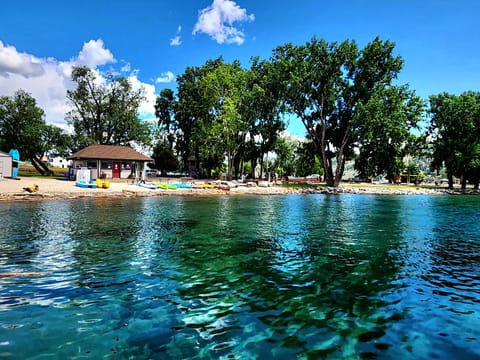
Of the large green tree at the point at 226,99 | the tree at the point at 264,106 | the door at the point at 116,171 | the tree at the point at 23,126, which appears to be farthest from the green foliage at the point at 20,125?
the tree at the point at 264,106

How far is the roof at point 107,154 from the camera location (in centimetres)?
5400

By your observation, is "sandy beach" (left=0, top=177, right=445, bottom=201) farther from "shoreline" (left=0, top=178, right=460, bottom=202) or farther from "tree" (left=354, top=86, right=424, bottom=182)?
"tree" (left=354, top=86, right=424, bottom=182)

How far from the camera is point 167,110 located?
79062mm

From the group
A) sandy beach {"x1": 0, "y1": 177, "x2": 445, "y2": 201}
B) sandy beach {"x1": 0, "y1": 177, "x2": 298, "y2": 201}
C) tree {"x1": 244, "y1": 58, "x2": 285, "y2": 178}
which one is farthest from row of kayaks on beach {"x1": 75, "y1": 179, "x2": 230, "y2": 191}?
tree {"x1": 244, "y1": 58, "x2": 285, "y2": 178}

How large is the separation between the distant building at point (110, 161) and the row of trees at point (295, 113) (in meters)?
10.6

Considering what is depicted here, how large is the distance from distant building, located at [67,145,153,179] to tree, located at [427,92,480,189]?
194ft

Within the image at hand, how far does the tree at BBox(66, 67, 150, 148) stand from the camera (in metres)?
64.9

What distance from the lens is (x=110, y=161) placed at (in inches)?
2201

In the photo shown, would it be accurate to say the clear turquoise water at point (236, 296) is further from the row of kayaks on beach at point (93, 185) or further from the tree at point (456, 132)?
the tree at point (456, 132)

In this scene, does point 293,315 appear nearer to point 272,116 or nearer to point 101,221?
point 101,221

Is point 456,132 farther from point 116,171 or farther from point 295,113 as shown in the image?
point 116,171

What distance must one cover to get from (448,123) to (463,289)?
6761 cm

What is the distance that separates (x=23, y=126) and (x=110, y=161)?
69.9 ft

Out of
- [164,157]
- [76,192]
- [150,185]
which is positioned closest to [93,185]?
[76,192]
